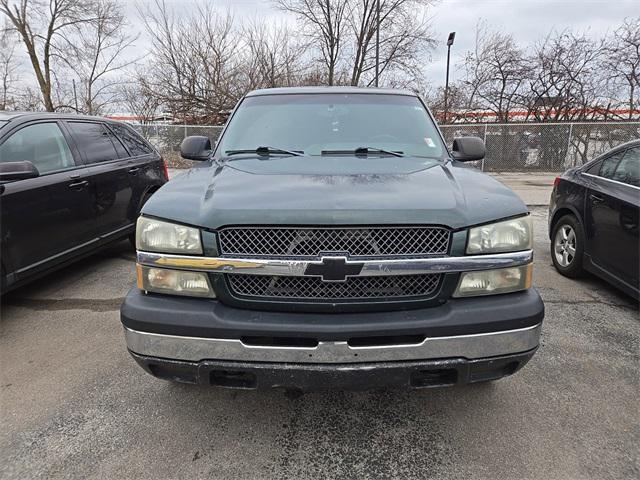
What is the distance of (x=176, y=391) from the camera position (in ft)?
8.41

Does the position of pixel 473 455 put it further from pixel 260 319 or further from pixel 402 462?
pixel 260 319

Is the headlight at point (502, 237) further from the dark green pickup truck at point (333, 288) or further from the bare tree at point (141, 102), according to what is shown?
the bare tree at point (141, 102)

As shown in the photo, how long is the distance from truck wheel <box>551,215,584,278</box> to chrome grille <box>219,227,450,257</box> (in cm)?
336

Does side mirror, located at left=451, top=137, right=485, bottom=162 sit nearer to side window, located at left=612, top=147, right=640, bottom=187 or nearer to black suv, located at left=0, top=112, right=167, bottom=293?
side window, located at left=612, top=147, right=640, bottom=187

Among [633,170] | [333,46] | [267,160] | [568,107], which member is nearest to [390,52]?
[333,46]

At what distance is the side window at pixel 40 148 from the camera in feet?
12.0

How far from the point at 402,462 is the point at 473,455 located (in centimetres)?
37

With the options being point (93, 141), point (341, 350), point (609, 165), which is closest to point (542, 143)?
point (609, 165)

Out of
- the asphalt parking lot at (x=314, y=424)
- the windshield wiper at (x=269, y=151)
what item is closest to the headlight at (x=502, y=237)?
the asphalt parking lot at (x=314, y=424)

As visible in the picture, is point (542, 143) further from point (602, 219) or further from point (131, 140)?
point (131, 140)

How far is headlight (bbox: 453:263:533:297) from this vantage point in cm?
190

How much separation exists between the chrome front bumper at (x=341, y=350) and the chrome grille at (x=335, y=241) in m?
0.40

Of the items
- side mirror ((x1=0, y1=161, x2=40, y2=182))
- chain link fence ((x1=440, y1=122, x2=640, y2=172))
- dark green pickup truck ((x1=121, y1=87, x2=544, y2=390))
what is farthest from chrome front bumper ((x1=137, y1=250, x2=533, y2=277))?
chain link fence ((x1=440, y1=122, x2=640, y2=172))

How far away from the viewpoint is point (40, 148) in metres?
4.00
